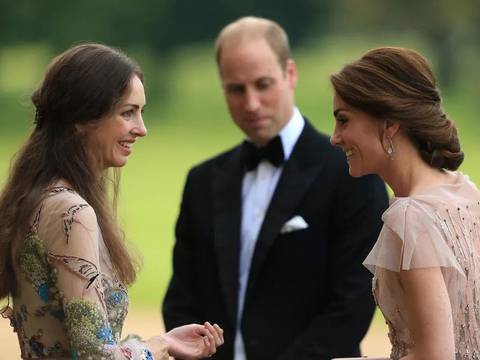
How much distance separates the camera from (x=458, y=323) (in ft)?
9.60

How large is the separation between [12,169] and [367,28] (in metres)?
17.6

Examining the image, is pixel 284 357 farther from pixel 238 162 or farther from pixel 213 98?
pixel 213 98

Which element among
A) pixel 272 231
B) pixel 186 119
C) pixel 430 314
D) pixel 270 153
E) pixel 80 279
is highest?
pixel 186 119

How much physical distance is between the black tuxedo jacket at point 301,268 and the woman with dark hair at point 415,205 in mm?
1238

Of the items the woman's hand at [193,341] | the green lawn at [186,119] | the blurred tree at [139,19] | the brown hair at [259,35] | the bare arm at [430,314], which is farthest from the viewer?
the blurred tree at [139,19]

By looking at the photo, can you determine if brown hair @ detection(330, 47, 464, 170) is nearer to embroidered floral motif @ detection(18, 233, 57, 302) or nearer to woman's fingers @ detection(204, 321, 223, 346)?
woman's fingers @ detection(204, 321, 223, 346)

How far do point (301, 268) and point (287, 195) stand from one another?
289 mm

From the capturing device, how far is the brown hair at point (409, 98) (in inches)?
118

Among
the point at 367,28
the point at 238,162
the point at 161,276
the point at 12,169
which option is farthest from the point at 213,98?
the point at 12,169

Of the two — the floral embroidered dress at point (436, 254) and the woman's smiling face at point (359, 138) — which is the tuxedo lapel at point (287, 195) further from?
the floral embroidered dress at point (436, 254)

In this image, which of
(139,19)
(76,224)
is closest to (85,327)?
(76,224)

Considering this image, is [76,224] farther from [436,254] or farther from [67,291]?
[436,254]

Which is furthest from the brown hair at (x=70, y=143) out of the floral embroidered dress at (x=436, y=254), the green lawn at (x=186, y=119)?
the green lawn at (x=186, y=119)

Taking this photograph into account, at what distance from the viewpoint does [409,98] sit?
9.82 ft
